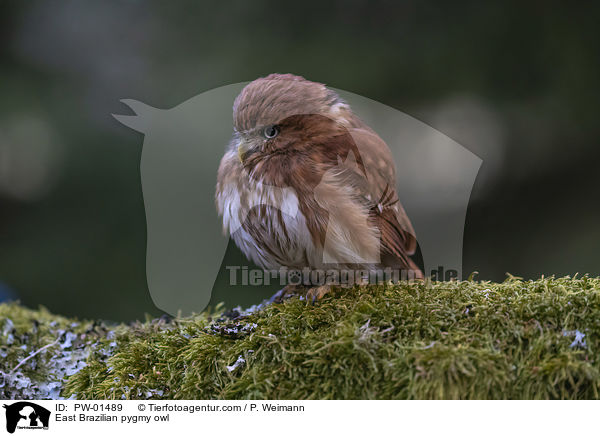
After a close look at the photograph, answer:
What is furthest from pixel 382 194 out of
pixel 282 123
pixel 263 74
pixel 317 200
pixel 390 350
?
pixel 263 74

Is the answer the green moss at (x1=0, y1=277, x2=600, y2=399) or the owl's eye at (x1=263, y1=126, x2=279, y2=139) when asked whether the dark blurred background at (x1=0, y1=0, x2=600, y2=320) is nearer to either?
the owl's eye at (x1=263, y1=126, x2=279, y2=139)

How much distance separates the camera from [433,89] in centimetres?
288

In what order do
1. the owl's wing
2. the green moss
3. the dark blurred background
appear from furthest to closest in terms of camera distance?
the dark blurred background → the owl's wing → the green moss

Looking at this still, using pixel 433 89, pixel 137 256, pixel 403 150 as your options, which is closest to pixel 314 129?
pixel 403 150

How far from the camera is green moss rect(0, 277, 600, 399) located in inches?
45.1

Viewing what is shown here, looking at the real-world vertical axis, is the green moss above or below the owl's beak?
below

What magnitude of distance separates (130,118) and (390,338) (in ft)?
6.22

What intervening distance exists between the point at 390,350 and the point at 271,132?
92 centimetres

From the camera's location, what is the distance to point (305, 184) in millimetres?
1696

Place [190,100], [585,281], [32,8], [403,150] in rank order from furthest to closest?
1. [32,8]
2. [190,100]
3. [403,150]
4. [585,281]

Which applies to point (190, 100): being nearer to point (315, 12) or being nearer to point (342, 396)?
point (315, 12)
